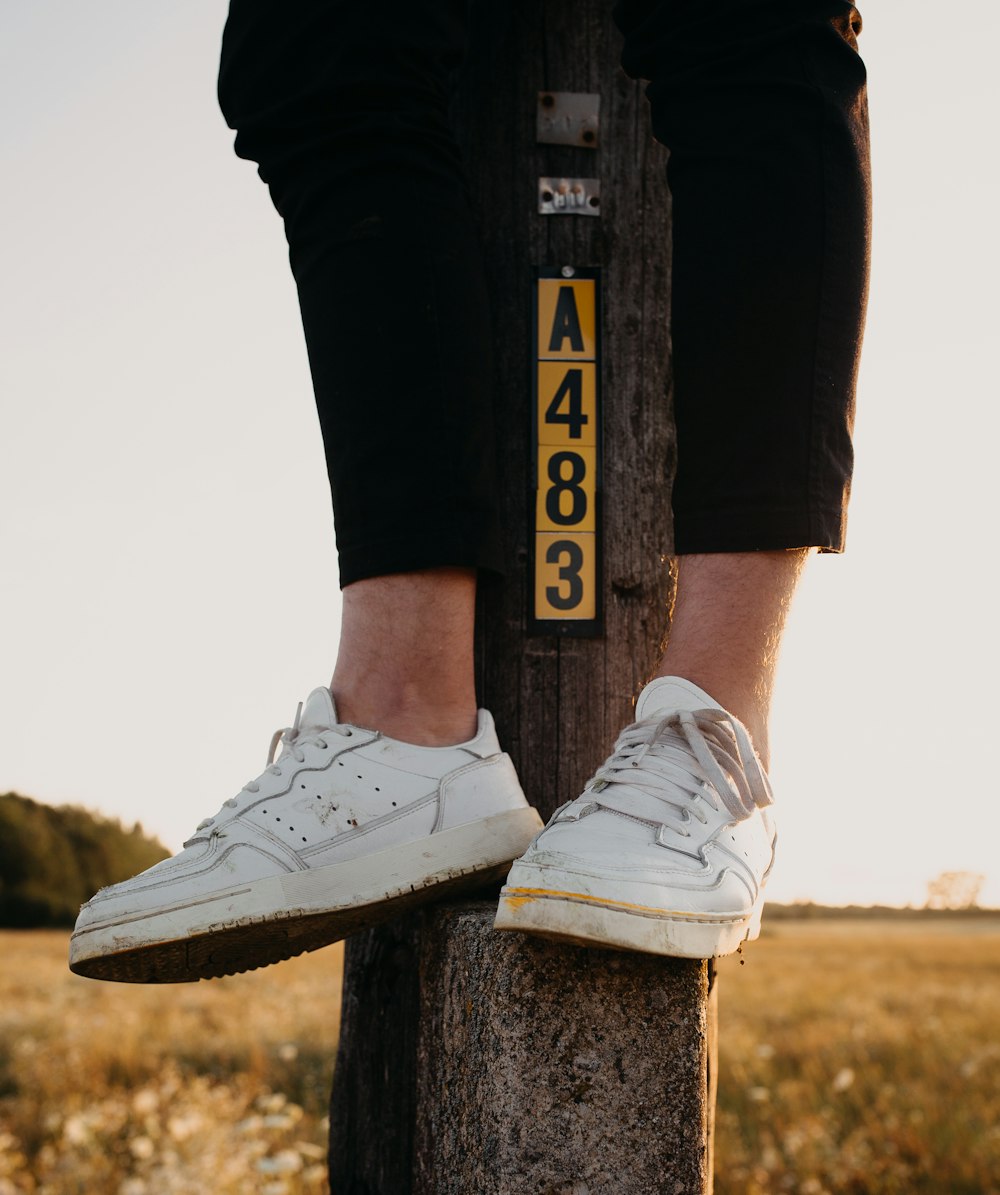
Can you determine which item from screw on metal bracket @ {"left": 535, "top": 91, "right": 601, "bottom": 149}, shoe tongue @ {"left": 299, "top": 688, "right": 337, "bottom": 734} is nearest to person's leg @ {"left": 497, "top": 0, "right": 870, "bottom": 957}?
shoe tongue @ {"left": 299, "top": 688, "right": 337, "bottom": 734}

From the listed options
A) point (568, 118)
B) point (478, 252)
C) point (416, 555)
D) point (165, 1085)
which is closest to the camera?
point (416, 555)

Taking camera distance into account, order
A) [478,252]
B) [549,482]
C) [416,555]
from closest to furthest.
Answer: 1. [416,555]
2. [478,252]
3. [549,482]

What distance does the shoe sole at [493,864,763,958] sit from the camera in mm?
1000

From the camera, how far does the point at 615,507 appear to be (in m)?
1.67

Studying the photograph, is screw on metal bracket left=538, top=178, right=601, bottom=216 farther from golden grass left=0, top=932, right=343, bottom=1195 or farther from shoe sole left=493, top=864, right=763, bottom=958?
golden grass left=0, top=932, right=343, bottom=1195

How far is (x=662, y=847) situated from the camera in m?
1.08

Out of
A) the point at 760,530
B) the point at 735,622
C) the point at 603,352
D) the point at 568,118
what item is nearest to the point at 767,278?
the point at 760,530

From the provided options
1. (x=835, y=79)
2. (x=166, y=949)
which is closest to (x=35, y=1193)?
(x=166, y=949)

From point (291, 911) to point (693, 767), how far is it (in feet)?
1.67

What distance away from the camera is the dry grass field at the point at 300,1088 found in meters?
3.29

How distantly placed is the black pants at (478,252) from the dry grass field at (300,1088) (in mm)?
2140

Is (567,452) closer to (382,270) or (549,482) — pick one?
(549,482)

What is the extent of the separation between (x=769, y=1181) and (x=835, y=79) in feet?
11.7

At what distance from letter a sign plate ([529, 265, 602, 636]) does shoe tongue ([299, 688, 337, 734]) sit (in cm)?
40
